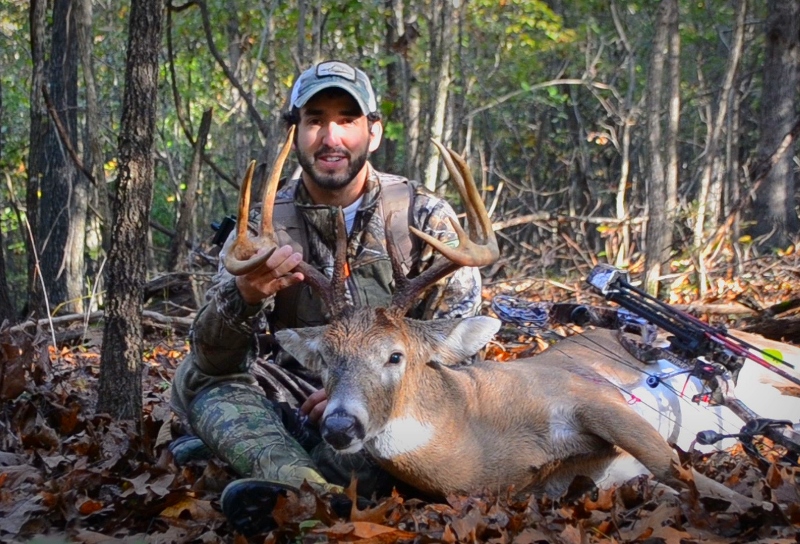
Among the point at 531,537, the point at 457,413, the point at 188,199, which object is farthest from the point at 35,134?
the point at 531,537

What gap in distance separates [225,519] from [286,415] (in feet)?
3.35

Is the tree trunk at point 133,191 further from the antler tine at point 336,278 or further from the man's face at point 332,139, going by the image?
the antler tine at point 336,278

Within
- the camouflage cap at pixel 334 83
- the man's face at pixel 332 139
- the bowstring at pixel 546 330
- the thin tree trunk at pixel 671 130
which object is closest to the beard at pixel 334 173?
the man's face at pixel 332 139

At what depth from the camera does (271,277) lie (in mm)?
4055

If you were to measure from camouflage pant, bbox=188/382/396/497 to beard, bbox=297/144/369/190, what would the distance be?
107cm

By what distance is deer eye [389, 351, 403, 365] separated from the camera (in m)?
4.12

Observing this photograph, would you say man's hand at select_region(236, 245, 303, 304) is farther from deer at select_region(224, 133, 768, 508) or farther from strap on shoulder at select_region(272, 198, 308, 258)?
strap on shoulder at select_region(272, 198, 308, 258)

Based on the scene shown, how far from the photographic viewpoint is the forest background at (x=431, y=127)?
8.28 meters

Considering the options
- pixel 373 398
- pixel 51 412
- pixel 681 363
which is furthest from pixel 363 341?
pixel 51 412

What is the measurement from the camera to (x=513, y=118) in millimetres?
18734

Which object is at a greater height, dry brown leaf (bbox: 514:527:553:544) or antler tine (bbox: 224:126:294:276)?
antler tine (bbox: 224:126:294:276)

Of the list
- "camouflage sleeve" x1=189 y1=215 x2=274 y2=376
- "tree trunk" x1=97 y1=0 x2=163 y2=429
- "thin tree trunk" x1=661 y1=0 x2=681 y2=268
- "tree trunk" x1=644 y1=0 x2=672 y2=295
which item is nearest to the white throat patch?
"camouflage sleeve" x1=189 y1=215 x2=274 y2=376

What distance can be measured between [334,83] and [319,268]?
2.98 ft

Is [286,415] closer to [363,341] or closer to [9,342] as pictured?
[363,341]
